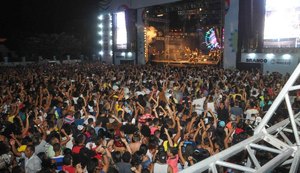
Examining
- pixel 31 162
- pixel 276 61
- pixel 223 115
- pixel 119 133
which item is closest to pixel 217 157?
pixel 31 162

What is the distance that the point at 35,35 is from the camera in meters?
42.4

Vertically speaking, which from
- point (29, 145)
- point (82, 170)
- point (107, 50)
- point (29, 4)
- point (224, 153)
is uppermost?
point (29, 4)

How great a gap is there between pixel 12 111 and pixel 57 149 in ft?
10.1

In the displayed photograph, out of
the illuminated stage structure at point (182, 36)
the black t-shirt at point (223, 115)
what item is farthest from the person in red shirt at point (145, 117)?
the illuminated stage structure at point (182, 36)

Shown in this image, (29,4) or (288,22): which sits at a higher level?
(29,4)

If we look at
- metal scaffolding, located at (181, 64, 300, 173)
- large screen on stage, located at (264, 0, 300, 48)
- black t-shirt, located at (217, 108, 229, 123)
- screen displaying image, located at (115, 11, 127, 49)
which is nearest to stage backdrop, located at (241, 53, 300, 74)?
large screen on stage, located at (264, 0, 300, 48)

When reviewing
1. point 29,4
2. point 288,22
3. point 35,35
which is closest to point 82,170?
point 288,22

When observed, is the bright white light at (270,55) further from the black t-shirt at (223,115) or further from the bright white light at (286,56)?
the black t-shirt at (223,115)

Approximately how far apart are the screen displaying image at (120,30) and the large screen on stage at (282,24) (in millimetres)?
13839

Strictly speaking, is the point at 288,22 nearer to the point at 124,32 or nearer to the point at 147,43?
the point at 147,43

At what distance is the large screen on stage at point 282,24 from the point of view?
617 inches

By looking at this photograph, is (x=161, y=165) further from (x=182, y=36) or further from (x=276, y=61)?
(x=182, y=36)

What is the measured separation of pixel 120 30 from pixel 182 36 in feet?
20.8

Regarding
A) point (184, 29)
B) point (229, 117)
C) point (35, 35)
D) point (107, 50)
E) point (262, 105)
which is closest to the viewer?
point (229, 117)
